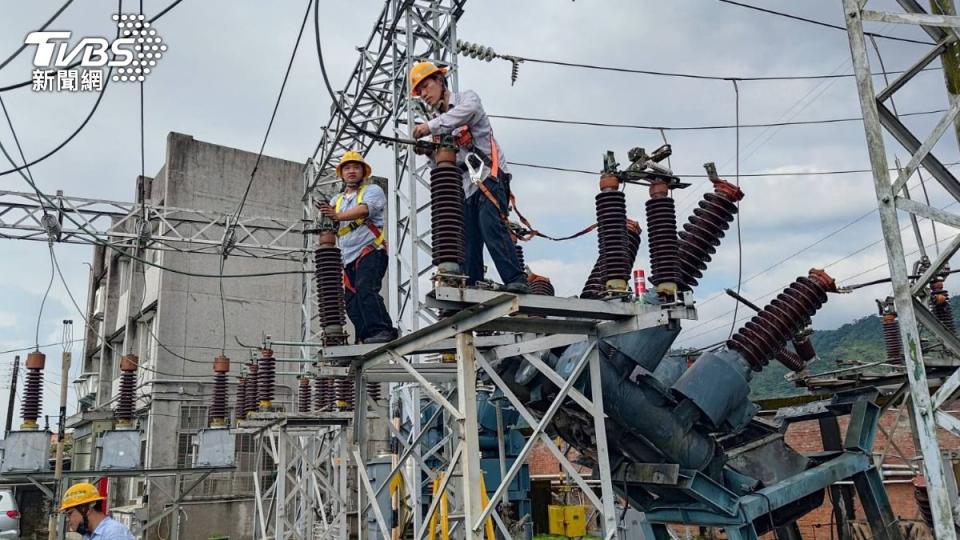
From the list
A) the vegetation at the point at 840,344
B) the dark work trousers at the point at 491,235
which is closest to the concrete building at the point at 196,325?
the dark work trousers at the point at 491,235

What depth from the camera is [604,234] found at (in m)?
5.52

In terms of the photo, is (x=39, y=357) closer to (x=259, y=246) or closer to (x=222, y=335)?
(x=259, y=246)

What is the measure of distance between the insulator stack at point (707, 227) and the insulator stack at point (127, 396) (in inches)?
452

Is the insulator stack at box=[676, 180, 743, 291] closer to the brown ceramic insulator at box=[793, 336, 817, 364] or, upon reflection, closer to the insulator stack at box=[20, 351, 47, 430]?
the brown ceramic insulator at box=[793, 336, 817, 364]

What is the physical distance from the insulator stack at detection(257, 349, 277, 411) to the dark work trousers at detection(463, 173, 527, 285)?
26.8 feet

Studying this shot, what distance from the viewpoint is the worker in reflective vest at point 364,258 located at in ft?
22.7

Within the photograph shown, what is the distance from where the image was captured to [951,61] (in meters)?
4.86

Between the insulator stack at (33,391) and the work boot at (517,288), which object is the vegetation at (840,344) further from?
the work boot at (517,288)

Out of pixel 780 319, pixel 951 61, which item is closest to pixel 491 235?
pixel 780 319

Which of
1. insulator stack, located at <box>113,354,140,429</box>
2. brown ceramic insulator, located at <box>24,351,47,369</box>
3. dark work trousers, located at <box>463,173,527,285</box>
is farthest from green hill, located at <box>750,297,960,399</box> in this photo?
dark work trousers, located at <box>463,173,527,285</box>

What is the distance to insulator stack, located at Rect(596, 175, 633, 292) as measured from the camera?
5434mm

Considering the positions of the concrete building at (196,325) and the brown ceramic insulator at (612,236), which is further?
the concrete building at (196,325)

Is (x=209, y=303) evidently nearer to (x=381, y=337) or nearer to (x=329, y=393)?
(x=329, y=393)

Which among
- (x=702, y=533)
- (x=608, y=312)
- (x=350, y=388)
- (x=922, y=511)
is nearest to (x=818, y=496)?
(x=608, y=312)
